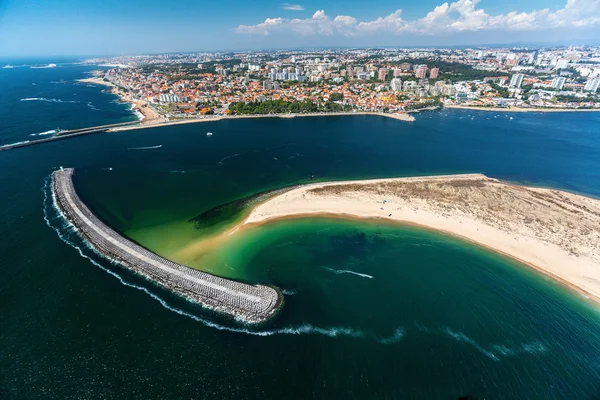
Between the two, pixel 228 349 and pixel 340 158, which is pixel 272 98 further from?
pixel 228 349

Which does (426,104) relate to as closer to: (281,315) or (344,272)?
(344,272)

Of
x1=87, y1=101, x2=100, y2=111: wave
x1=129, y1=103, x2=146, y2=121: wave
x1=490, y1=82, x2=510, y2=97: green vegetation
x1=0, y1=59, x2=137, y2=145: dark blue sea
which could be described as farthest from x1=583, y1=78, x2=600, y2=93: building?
x1=87, y1=101, x2=100, y2=111: wave

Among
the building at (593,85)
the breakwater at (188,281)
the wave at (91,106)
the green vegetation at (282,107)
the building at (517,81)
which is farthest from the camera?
the building at (517,81)

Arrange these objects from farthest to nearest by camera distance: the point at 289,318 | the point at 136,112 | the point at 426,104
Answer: the point at 426,104 < the point at 136,112 < the point at 289,318

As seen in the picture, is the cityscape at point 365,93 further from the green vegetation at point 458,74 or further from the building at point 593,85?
the green vegetation at point 458,74

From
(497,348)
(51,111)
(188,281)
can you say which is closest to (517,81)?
(497,348)

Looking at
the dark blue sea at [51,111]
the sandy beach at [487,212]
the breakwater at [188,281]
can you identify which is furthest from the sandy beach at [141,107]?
the sandy beach at [487,212]

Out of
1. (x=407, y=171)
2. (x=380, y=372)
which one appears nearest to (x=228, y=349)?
(x=380, y=372)
